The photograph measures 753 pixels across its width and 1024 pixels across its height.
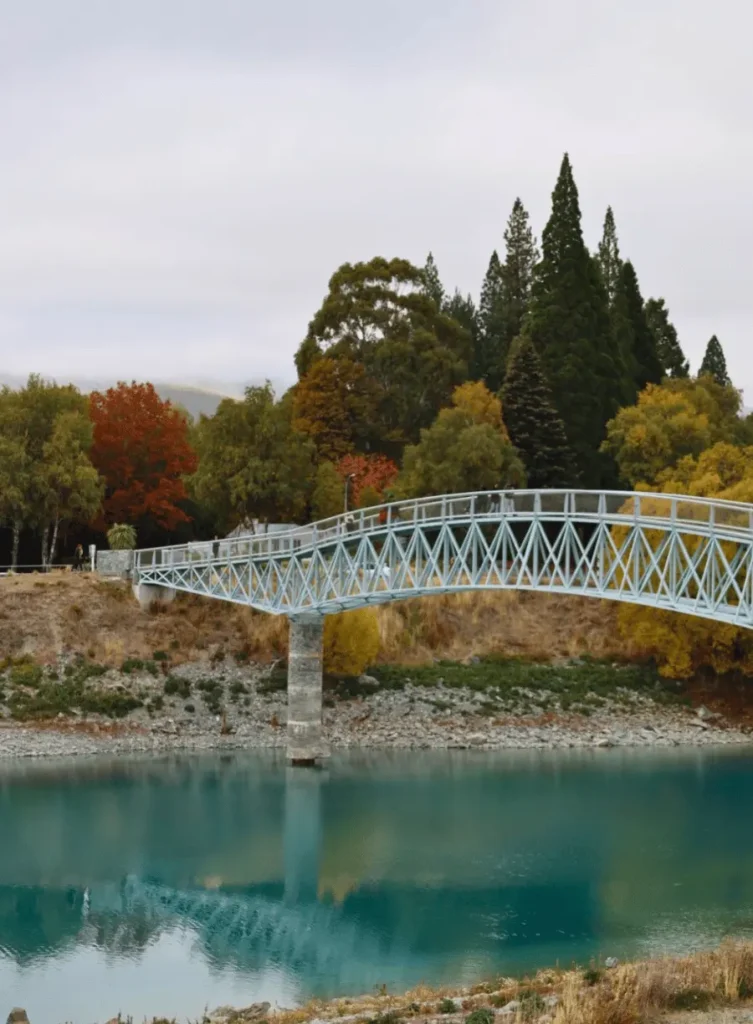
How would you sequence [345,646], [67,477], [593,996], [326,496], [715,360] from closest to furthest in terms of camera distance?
1. [593,996]
2. [345,646]
3. [67,477]
4. [326,496]
5. [715,360]

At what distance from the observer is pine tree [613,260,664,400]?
3543 inches

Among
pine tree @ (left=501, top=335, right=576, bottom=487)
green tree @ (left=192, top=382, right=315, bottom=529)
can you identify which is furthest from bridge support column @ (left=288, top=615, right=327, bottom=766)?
pine tree @ (left=501, top=335, right=576, bottom=487)

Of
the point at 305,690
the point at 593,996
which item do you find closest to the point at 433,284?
the point at 305,690

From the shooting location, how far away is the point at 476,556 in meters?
47.7

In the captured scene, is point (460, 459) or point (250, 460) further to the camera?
point (460, 459)

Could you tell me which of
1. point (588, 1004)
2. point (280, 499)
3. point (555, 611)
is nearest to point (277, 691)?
point (280, 499)

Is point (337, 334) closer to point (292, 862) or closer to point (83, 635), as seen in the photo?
point (83, 635)

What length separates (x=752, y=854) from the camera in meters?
41.8

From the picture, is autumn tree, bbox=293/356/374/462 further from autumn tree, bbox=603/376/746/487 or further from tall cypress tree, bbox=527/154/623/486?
autumn tree, bbox=603/376/746/487

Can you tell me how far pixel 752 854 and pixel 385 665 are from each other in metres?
25.1

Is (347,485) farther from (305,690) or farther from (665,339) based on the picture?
(665,339)

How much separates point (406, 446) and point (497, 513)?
3110 centimetres

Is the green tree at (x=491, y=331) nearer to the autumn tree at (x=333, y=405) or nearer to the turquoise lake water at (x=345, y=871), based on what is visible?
the autumn tree at (x=333, y=405)

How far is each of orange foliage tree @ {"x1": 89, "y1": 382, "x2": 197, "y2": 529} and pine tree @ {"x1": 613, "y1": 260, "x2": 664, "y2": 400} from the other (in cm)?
3145
